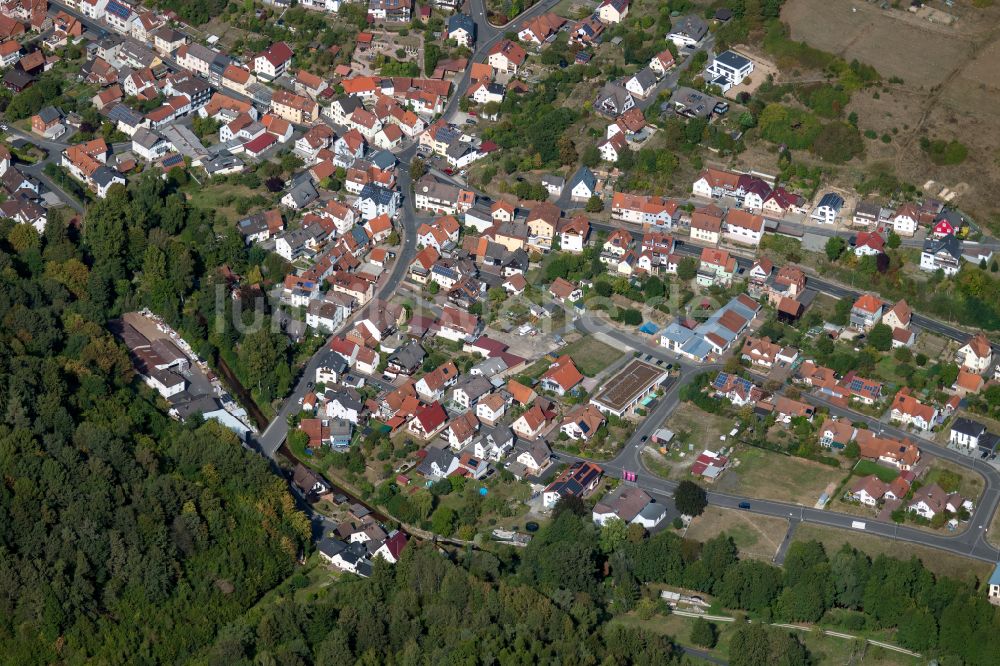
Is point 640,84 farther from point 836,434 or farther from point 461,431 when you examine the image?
point 461,431

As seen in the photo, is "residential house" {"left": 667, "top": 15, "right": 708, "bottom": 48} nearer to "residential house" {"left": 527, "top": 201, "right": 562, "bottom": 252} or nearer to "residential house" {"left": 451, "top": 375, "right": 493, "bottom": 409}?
"residential house" {"left": 527, "top": 201, "right": 562, "bottom": 252}

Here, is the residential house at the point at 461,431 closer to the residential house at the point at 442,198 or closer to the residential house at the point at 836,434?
the residential house at the point at 836,434

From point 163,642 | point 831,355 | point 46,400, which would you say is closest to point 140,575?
point 163,642


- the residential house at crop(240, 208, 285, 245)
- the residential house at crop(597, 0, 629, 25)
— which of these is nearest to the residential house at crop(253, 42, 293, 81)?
the residential house at crop(240, 208, 285, 245)

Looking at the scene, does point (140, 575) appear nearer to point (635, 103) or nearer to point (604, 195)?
point (604, 195)

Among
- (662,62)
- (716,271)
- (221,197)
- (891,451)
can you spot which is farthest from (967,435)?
(221,197)

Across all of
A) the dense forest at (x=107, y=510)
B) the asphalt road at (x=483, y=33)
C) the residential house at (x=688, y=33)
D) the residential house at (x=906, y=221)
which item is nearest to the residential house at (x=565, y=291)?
the asphalt road at (x=483, y=33)
